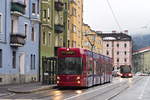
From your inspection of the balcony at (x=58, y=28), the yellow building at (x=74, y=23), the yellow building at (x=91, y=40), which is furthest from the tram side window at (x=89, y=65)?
the yellow building at (x=91, y=40)

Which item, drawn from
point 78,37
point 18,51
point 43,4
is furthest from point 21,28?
point 78,37

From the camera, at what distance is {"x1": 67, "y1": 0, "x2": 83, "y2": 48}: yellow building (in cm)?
7662

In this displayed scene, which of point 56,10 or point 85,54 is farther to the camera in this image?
point 56,10

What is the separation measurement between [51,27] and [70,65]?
24.3m

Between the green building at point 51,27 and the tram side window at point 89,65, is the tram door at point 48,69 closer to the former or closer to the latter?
the tram side window at point 89,65

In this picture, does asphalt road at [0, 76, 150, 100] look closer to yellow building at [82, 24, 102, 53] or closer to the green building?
the green building

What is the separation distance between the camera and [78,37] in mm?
84625

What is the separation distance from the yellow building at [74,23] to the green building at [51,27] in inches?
191

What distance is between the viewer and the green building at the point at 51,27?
190ft

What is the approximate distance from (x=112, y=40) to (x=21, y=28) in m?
131

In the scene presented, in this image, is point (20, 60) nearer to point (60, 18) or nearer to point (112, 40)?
point (60, 18)

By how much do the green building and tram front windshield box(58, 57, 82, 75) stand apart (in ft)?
57.3

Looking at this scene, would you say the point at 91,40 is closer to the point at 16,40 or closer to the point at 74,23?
the point at 74,23

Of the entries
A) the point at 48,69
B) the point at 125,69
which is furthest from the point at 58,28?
the point at 125,69
